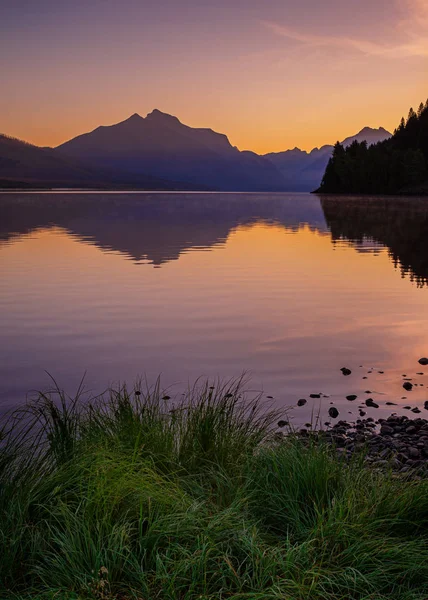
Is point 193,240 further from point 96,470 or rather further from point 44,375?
point 96,470

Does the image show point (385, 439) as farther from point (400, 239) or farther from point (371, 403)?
point (400, 239)

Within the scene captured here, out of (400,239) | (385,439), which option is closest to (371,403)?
(385,439)

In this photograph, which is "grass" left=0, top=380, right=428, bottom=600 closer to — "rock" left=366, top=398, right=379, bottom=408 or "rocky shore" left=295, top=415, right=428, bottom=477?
"rocky shore" left=295, top=415, right=428, bottom=477

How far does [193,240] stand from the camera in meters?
46.4

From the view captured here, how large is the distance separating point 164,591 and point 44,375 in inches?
361

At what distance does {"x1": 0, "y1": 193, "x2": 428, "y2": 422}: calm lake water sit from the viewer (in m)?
12.9

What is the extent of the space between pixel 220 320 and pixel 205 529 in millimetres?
13506

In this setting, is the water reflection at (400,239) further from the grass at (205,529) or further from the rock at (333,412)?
the grass at (205,529)

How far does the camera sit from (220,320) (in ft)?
60.5

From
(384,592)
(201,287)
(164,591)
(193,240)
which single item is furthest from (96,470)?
(193,240)

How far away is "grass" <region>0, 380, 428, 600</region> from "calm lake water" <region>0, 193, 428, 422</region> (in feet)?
14.5

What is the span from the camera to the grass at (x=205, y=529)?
459cm

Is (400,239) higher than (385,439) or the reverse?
higher

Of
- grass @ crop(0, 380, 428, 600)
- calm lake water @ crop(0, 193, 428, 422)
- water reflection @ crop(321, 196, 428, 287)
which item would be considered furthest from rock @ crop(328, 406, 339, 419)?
water reflection @ crop(321, 196, 428, 287)
